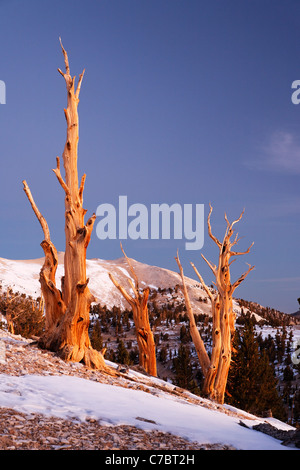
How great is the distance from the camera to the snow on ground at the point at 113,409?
4145 millimetres

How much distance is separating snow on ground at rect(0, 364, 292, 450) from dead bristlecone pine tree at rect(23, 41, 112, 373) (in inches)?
89.9

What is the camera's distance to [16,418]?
3916 mm

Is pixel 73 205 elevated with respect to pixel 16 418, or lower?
elevated

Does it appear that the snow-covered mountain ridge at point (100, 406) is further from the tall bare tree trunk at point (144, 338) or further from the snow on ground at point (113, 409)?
the tall bare tree trunk at point (144, 338)

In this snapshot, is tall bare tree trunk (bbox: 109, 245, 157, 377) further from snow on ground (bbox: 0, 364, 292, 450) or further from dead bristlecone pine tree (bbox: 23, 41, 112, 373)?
snow on ground (bbox: 0, 364, 292, 450)

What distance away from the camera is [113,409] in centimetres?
473

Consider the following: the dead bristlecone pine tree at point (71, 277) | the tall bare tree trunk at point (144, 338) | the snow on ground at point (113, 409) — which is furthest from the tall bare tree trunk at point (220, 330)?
the snow on ground at point (113, 409)

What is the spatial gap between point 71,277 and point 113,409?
4377 millimetres

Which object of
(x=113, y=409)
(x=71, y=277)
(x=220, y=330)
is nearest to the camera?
(x=113, y=409)

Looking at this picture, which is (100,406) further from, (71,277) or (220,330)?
(220,330)

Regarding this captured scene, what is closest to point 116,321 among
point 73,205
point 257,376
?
point 257,376

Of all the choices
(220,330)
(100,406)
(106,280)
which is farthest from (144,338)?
(106,280)
